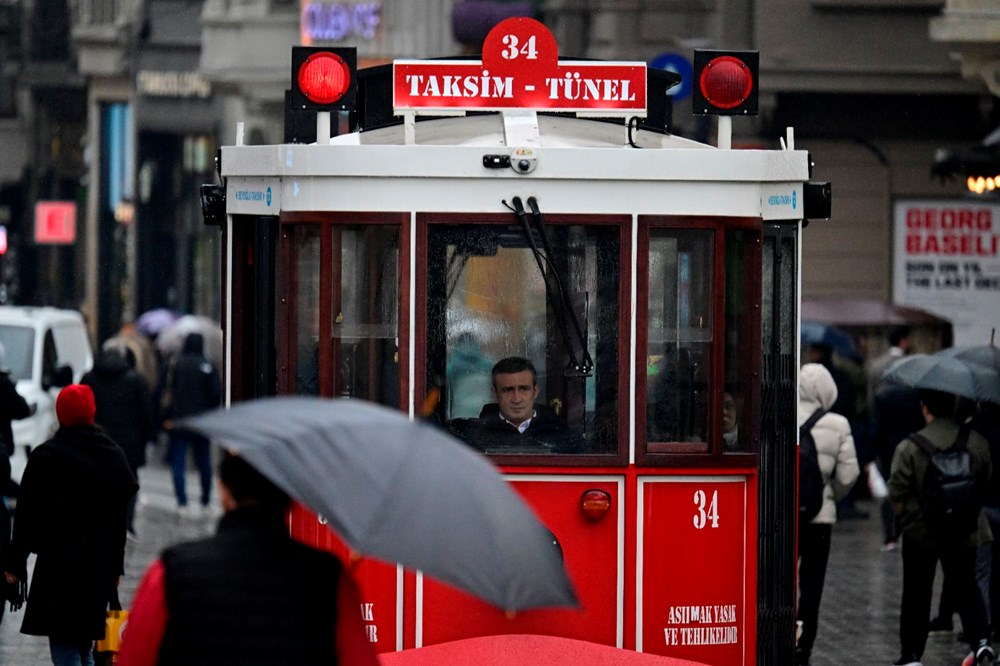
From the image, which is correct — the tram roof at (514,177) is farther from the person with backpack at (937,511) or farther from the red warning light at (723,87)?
the person with backpack at (937,511)

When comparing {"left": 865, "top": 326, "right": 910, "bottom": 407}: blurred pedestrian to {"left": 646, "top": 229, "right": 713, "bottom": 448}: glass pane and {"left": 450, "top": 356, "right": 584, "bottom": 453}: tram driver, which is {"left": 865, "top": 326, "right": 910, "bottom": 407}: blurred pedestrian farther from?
{"left": 450, "top": 356, "right": 584, "bottom": 453}: tram driver

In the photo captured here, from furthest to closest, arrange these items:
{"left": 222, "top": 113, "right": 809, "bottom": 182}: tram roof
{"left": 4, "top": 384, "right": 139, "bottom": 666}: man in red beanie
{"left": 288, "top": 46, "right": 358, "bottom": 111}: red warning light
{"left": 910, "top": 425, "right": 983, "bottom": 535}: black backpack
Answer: {"left": 910, "top": 425, "right": 983, "bottom": 535}: black backpack
{"left": 4, "top": 384, "right": 139, "bottom": 666}: man in red beanie
{"left": 288, "top": 46, "right": 358, "bottom": 111}: red warning light
{"left": 222, "top": 113, "right": 809, "bottom": 182}: tram roof

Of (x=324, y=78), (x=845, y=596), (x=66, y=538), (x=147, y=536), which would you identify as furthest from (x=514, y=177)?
(x=147, y=536)

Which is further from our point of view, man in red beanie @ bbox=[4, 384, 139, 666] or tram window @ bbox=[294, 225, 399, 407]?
man in red beanie @ bbox=[4, 384, 139, 666]

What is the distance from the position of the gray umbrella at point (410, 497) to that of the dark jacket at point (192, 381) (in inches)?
571

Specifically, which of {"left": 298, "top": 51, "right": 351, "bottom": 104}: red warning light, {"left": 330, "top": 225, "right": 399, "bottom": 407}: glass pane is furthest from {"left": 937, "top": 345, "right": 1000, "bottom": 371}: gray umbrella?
{"left": 298, "top": 51, "right": 351, "bottom": 104}: red warning light

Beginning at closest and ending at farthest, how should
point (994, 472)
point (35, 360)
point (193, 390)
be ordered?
point (994, 472) < point (193, 390) < point (35, 360)

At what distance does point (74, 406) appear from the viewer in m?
9.49

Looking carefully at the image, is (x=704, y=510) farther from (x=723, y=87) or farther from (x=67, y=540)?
(x=67, y=540)

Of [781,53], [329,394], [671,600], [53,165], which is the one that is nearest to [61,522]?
[329,394]

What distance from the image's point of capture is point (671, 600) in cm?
844

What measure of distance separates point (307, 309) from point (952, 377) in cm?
446

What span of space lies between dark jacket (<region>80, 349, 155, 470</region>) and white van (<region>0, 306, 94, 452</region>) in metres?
2.25

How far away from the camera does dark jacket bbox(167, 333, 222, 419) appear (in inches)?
762
